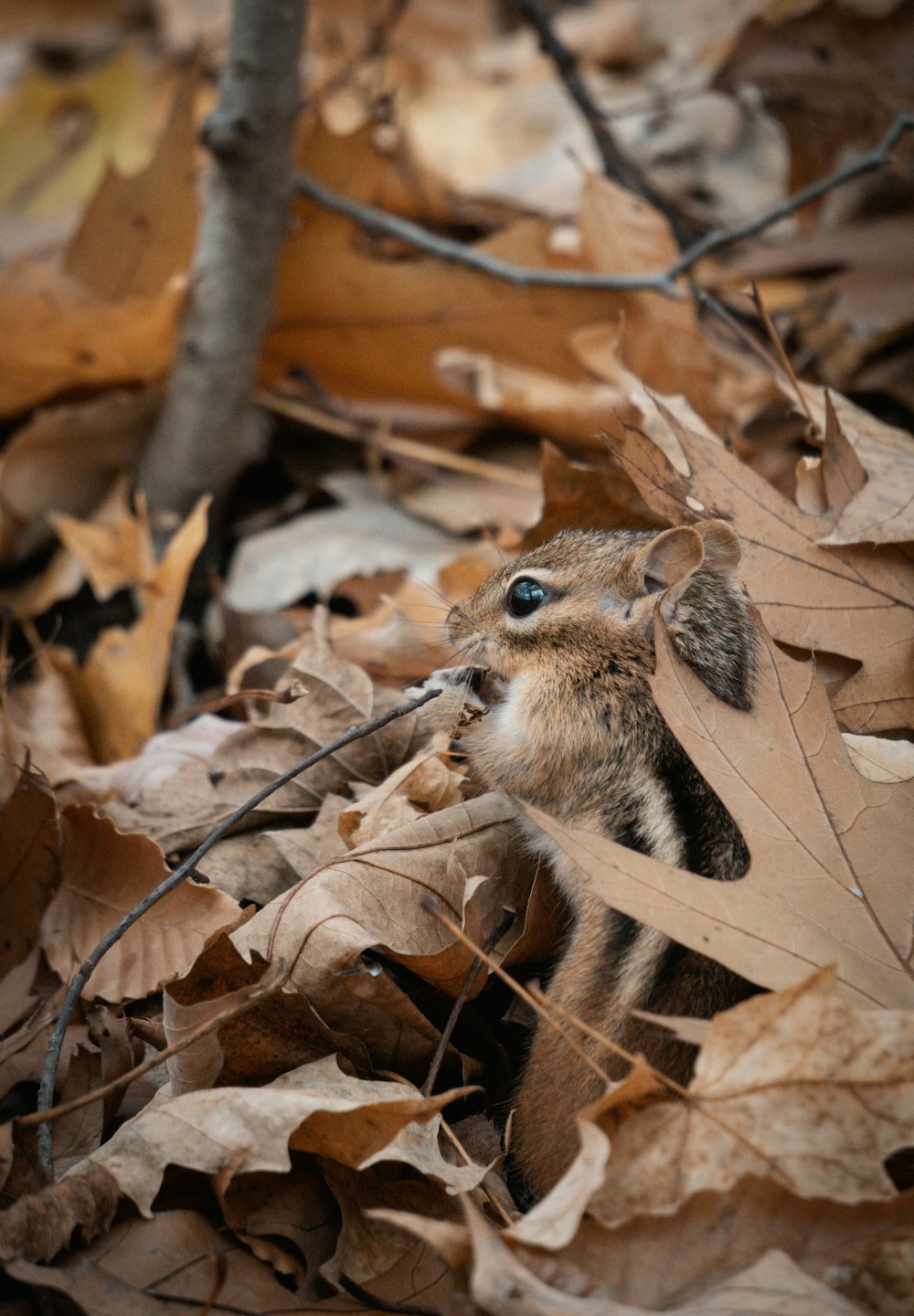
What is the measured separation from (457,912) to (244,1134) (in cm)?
62

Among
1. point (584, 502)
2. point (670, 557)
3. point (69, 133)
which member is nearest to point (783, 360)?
point (670, 557)

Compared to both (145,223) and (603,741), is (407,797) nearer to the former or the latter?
(603,741)

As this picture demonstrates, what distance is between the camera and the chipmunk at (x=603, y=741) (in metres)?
2.10

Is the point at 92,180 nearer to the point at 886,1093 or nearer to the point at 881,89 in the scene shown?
the point at 881,89

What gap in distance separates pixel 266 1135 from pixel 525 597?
1315 mm

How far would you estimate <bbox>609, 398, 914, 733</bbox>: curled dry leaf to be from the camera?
256 cm

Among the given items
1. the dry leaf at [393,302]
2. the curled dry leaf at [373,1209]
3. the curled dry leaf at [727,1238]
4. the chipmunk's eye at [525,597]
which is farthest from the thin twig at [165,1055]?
the dry leaf at [393,302]

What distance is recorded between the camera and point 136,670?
11.8 ft

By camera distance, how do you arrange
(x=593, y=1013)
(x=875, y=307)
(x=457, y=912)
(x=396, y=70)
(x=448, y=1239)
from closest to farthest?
1. (x=448, y=1239)
2. (x=593, y=1013)
3. (x=457, y=912)
4. (x=875, y=307)
5. (x=396, y=70)

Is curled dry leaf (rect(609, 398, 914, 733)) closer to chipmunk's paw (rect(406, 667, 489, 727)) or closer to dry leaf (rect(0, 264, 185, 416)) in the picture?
chipmunk's paw (rect(406, 667, 489, 727))

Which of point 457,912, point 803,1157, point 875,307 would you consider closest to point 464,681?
point 457,912

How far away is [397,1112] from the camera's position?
78.7 inches

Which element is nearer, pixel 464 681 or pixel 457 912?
pixel 457 912

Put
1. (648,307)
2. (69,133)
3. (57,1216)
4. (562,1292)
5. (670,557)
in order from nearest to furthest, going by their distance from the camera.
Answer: (562,1292), (57,1216), (670,557), (648,307), (69,133)
